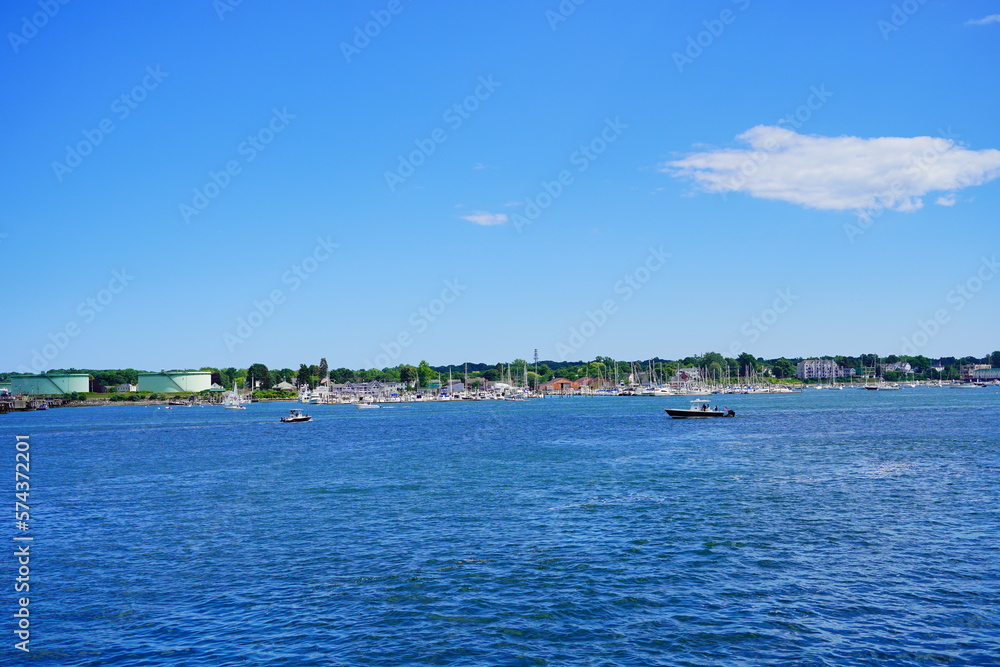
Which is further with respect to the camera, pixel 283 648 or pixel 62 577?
pixel 62 577

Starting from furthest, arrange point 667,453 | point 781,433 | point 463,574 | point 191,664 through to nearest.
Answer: point 781,433
point 667,453
point 463,574
point 191,664

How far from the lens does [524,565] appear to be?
2712cm

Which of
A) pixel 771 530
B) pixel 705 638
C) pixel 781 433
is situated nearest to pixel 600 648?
pixel 705 638

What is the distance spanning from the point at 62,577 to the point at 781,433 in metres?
79.3

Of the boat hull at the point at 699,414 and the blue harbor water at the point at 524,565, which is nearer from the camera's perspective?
the blue harbor water at the point at 524,565

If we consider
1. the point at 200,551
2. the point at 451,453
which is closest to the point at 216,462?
the point at 451,453

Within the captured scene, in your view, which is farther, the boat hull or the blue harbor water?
the boat hull

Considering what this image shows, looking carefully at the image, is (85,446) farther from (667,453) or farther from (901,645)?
(901,645)

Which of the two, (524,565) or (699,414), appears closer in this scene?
(524,565)

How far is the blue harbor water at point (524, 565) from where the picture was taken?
770 inches

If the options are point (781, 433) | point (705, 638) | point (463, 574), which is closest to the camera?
point (705, 638)

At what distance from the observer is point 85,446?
88.5 m

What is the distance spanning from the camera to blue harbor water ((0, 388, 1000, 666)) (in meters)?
19.5

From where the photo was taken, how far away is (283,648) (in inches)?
765
